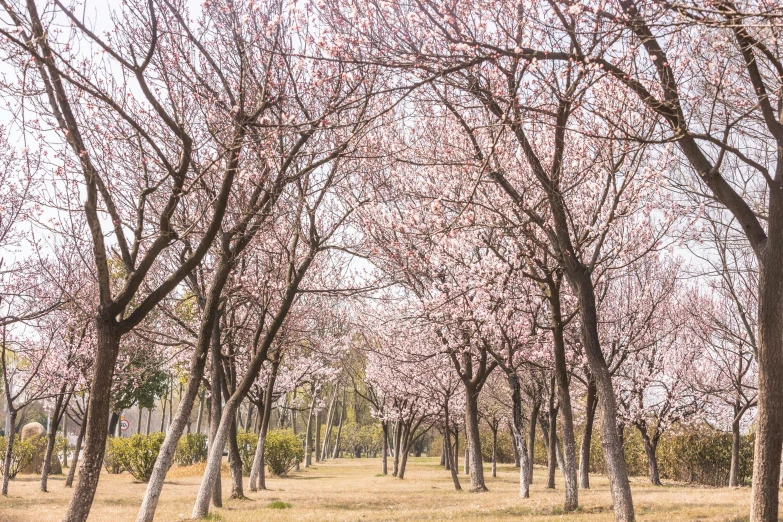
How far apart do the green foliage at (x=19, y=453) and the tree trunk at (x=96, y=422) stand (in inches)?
807

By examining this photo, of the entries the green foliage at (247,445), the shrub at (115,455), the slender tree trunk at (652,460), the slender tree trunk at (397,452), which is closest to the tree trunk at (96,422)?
the shrub at (115,455)

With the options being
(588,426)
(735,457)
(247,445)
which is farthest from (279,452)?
(735,457)

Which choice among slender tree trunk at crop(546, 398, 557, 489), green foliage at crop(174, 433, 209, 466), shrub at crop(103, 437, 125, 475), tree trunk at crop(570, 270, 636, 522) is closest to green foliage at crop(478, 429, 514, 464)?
green foliage at crop(174, 433, 209, 466)

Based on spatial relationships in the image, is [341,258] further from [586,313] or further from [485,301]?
[586,313]

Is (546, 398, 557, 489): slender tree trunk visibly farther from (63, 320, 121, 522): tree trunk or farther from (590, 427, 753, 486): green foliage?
(63, 320, 121, 522): tree trunk

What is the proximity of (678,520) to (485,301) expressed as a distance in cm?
640

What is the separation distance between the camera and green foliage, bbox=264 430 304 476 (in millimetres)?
26500

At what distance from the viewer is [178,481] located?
23.2m

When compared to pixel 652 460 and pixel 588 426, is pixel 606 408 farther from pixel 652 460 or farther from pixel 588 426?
pixel 652 460

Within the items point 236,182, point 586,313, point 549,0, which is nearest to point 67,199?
point 236,182

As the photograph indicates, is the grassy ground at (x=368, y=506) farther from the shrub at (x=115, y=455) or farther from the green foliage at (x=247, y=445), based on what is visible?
the green foliage at (x=247, y=445)

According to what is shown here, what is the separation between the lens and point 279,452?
26719 millimetres

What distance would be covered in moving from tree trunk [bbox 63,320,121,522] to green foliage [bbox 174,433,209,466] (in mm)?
22733

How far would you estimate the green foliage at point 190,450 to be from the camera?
2920 cm
